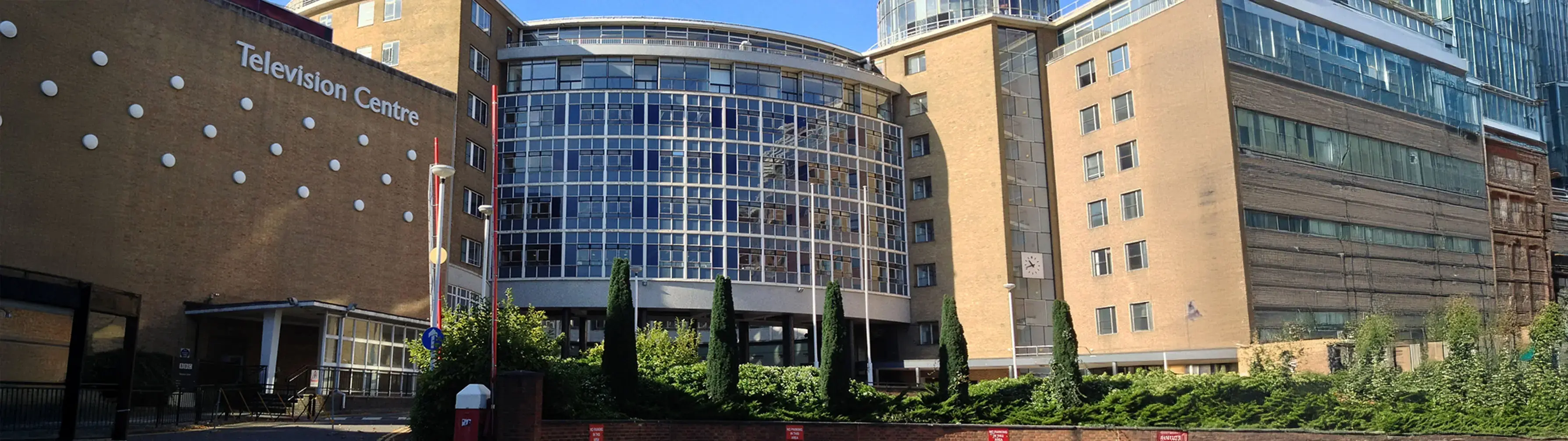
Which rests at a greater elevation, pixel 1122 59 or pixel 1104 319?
pixel 1122 59

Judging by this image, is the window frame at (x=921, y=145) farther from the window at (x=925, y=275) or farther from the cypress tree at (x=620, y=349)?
the cypress tree at (x=620, y=349)

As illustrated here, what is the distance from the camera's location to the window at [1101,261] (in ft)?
194

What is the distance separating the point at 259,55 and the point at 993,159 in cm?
3574

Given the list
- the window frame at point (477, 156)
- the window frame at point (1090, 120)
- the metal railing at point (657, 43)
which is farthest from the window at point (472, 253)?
the window frame at point (1090, 120)

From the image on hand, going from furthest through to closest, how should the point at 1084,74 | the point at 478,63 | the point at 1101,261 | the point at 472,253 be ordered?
the point at 1084,74 → the point at 1101,261 → the point at 478,63 → the point at 472,253

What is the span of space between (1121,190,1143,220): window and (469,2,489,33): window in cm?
3229

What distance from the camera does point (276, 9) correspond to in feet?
153

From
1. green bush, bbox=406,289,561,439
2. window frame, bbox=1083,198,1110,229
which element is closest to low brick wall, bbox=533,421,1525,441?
green bush, bbox=406,289,561,439

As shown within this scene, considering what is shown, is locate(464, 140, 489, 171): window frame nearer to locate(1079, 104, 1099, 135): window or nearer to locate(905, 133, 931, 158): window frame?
locate(905, 133, 931, 158): window frame

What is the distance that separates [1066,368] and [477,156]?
1283 inches

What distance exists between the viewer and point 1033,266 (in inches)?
2436

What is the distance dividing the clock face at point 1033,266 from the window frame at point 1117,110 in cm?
792

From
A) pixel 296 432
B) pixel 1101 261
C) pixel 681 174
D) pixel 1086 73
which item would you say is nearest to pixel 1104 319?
pixel 1101 261

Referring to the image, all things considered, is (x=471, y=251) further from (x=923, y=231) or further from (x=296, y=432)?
(x=296, y=432)
